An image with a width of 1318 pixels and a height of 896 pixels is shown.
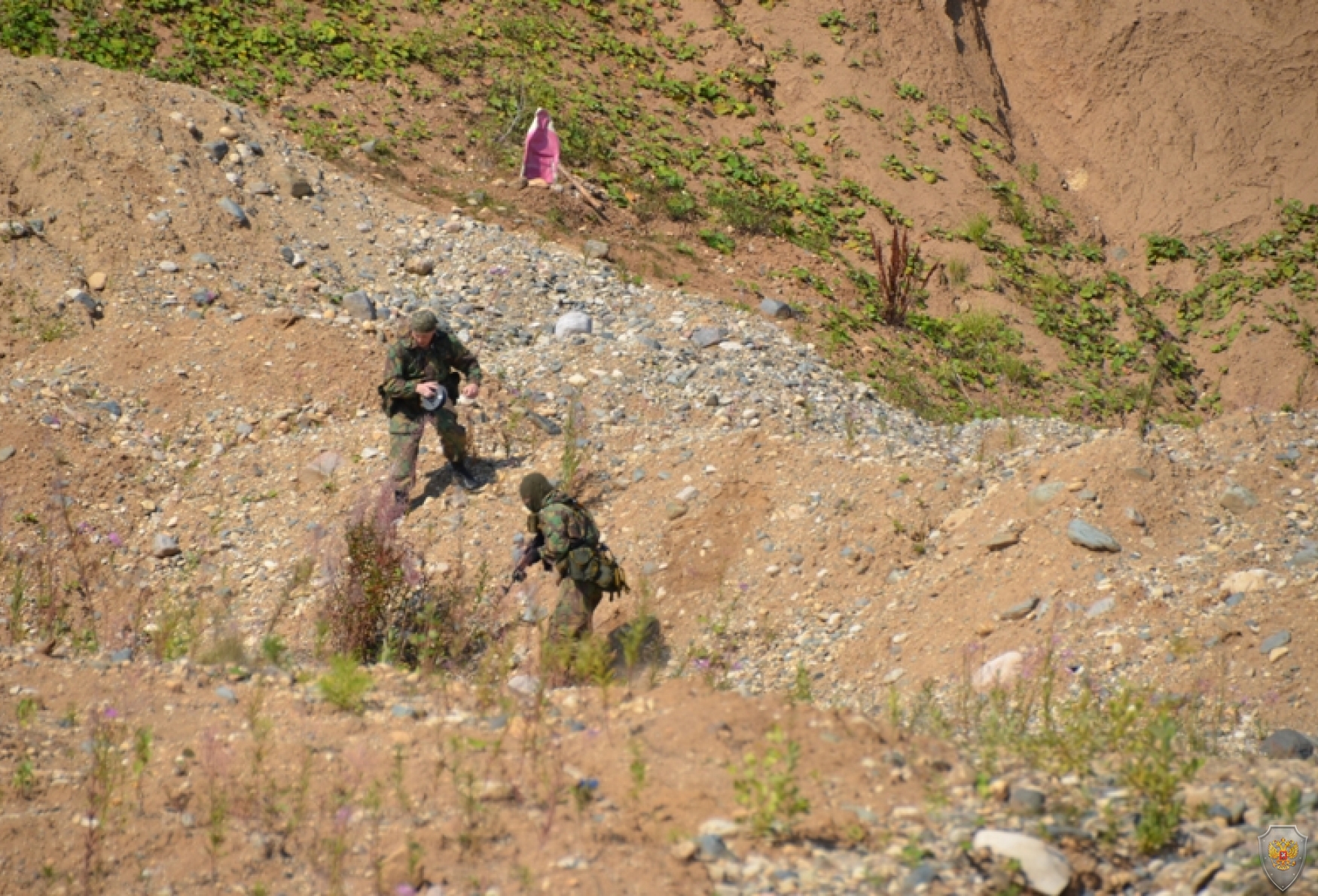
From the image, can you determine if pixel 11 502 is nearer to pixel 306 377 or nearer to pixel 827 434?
pixel 306 377

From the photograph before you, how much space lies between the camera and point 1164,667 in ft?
21.0

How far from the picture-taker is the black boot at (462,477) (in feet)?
27.6

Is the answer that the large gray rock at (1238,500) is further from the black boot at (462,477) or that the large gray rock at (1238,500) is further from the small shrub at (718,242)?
the small shrub at (718,242)

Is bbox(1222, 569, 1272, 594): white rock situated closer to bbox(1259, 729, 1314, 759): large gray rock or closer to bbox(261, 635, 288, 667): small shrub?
bbox(1259, 729, 1314, 759): large gray rock

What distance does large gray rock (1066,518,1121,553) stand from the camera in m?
7.23

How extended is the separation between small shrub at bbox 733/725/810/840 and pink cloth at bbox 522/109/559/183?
954 cm

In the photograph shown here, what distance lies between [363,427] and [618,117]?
23.0 ft

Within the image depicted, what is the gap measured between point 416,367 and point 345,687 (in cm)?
319

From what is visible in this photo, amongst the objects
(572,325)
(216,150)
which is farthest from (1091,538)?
(216,150)

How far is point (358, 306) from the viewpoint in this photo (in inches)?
414

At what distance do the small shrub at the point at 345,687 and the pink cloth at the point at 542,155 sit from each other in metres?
8.60

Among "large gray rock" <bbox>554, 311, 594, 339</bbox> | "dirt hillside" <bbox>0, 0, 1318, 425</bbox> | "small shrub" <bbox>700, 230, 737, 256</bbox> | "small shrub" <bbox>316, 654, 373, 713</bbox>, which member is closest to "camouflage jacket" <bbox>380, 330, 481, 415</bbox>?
"large gray rock" <bbox>554, 311, 594, 339</bbox>

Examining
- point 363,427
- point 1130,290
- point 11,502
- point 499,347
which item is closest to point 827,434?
point 499,347

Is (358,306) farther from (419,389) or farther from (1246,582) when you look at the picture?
(1246,582)
